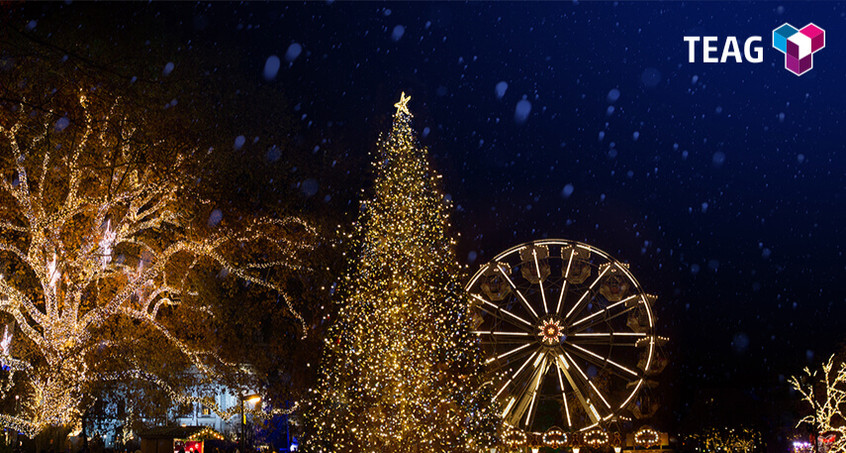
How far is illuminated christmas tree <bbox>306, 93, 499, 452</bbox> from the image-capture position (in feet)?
76.9

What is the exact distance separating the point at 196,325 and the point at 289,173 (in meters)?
4.34

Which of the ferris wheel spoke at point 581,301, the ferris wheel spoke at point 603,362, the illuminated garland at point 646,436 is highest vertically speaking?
the ferris wheel spoke at point 581,301

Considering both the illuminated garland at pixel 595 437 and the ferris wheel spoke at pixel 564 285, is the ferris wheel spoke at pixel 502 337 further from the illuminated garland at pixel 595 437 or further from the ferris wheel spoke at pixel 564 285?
the illuminated garland at pixel 595 437

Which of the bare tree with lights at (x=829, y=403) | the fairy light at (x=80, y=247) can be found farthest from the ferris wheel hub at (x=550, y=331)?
the fairy light at (x=80, y=247)

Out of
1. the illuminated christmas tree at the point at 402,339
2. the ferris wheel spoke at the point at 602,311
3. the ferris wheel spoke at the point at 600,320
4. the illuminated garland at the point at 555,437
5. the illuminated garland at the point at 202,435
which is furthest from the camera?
the illuminated garland at the point at 555,437

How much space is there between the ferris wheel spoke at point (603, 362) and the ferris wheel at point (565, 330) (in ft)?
0.12

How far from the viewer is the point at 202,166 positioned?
1912 cm

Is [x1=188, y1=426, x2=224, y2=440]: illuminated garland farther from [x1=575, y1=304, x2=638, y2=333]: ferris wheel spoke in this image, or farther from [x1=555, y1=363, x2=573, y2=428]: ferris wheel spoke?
[x1=575, y1=304, x2=638, y2=333]: ferris wheel spoke

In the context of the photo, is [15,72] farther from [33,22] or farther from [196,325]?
[196,325]

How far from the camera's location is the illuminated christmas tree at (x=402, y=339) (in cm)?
2344

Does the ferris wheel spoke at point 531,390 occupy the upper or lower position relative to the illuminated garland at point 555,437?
upper

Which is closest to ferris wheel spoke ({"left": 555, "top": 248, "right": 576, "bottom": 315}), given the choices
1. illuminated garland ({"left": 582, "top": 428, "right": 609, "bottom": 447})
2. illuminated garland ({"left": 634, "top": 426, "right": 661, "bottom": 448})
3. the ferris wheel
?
the ferris wheel

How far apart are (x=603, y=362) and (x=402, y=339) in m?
9.91

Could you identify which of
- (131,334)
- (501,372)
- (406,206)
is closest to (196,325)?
(131,334)
